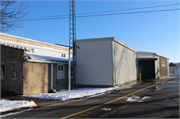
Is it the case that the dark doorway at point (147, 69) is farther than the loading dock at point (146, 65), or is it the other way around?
the dark doorway at point (147, 69)

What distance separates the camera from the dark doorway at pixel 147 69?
94.7 feet

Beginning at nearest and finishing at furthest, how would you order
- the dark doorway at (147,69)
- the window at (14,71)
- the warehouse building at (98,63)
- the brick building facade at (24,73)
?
the brick building facade at (24,73) → the window at (14,71) → the warehouse building at (98,63) → the dark doorway at (147,69)

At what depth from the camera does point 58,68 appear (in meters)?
16.1

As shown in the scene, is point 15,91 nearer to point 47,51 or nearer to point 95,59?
point 95,59

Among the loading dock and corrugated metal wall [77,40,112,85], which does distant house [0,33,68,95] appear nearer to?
corrugated metal wall [77,40,112,85]

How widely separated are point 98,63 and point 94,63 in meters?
0.48

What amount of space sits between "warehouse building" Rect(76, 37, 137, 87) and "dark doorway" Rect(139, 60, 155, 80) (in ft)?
40.3

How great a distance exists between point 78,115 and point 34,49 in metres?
20.1

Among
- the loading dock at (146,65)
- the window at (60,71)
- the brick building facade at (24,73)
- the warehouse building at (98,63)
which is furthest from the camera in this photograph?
the loading dock at (146,65)

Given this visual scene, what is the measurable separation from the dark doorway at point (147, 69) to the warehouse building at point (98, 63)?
12288mm

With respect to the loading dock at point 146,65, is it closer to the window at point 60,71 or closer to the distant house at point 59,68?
the distant house at point 59,68

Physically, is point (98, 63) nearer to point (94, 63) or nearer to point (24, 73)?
point (94, 63)

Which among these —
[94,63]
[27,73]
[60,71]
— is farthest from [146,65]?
[27,73]

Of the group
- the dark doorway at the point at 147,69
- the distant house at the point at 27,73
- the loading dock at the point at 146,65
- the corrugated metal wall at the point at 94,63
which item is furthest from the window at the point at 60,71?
the dark doorway at the point at 147,69
